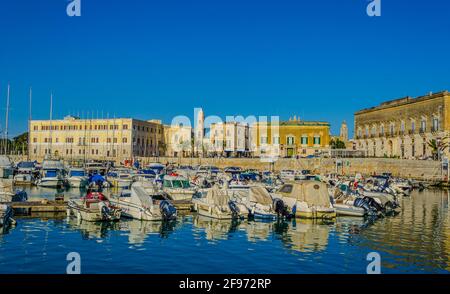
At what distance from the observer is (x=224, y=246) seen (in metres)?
20.7

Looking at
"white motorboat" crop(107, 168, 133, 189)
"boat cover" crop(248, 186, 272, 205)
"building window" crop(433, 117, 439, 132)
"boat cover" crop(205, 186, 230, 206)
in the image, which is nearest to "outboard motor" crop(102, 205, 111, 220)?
"boat cover" crop(205, 186, 230, 206)

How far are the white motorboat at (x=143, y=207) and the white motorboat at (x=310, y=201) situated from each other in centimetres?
727

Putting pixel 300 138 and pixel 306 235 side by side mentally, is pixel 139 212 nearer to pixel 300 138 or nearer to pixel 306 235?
pixel 306 235

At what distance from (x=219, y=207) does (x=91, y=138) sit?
85.6 m

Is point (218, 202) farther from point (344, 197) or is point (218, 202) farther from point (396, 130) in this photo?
point (396, 130)

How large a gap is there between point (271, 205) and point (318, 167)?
52313mm

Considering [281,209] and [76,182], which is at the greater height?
[76,182]

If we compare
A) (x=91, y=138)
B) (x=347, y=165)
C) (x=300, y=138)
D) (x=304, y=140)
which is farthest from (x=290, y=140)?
(x=91, y=138)

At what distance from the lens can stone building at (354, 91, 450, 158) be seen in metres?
67.9

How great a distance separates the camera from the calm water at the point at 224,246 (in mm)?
17172

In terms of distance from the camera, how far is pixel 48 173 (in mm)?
50062
